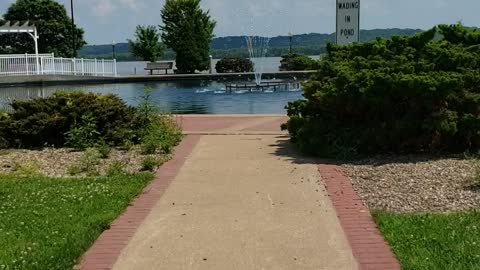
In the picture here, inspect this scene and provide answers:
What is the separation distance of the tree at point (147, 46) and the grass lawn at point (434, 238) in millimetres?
43826

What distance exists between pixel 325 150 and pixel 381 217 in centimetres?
342

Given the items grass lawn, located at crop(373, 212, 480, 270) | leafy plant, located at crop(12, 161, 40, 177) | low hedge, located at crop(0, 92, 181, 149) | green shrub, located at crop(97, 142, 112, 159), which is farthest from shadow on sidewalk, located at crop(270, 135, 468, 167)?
leafy plant, located at crop(12, 161, 40, 177)

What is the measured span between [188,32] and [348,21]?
33223mm

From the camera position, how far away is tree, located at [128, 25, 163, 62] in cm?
4894

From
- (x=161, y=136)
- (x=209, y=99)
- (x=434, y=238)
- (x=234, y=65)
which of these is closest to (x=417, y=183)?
(x=434, y=238)

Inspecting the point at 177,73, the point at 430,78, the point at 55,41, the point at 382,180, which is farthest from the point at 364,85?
the point at 55,41

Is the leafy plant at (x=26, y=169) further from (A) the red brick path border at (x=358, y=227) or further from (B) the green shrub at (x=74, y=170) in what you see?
(A) the red brick path border at (x=358, y=227)

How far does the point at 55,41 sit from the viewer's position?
4762 cm

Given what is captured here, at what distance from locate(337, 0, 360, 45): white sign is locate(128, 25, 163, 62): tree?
37468 mm

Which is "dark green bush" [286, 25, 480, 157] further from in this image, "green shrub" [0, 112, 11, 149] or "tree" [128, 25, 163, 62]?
"tree" [128, 25, 163, 62]

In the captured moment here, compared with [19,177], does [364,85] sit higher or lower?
higher

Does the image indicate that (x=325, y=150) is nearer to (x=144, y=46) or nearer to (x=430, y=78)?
(x=430, y=78)

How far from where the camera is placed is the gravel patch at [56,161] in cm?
908

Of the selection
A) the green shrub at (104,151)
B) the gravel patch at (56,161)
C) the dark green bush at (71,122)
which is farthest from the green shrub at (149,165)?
the dark green bush at (71,122)
